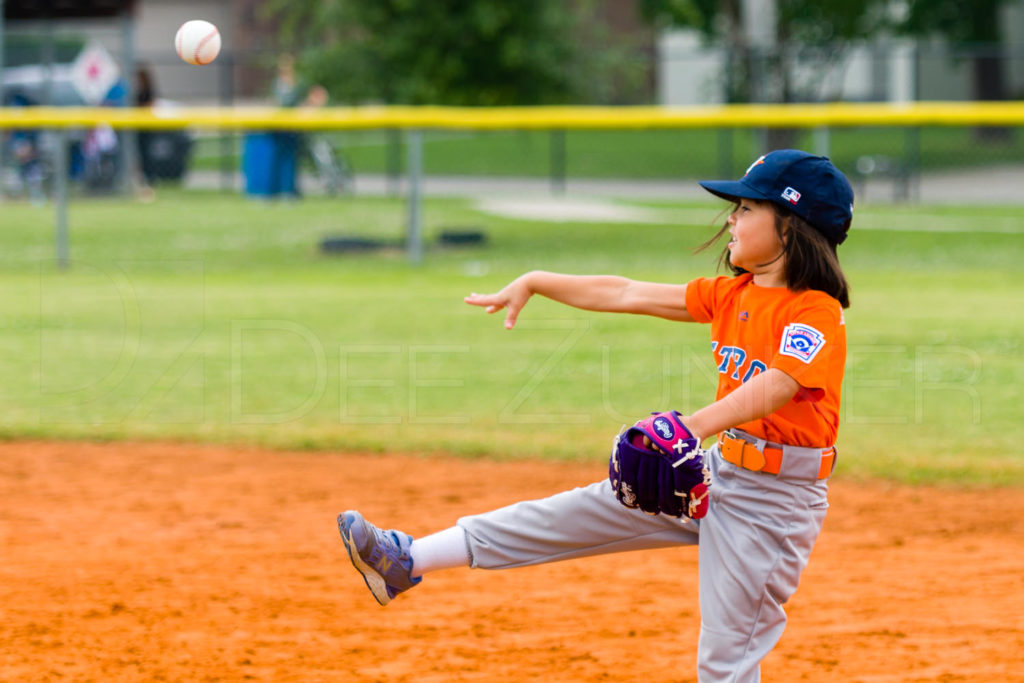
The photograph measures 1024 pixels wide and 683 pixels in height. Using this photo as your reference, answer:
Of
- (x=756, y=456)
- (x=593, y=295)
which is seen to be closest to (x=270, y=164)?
(x=593, y=295)

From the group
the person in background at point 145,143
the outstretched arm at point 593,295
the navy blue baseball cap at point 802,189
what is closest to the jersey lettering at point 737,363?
the outstretched arm at point 593,295

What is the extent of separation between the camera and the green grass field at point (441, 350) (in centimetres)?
683

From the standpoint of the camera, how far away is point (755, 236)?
3027 millimetres

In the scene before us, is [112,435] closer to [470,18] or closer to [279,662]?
[279,662]

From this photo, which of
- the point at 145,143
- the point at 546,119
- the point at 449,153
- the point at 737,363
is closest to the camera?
the point at 737,363

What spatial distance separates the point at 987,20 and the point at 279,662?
26.5m

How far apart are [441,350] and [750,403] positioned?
5916mm

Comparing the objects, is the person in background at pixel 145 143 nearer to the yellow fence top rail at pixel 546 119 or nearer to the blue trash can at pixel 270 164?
the blue trash can at pixel 270 164

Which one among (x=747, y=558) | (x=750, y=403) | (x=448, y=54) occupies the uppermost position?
(x=448, y=54)

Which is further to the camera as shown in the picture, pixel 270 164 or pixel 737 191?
pixel 270 164

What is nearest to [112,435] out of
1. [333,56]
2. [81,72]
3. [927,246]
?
[927,246]

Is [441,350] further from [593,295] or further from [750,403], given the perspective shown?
[750,403]

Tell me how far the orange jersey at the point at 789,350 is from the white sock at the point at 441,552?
75cm

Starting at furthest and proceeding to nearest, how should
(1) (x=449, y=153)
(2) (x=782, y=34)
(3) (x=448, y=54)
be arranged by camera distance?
(1) (x=449, y=153) → (2) (x=782, y=34) → (3) (x=448, y=54)
